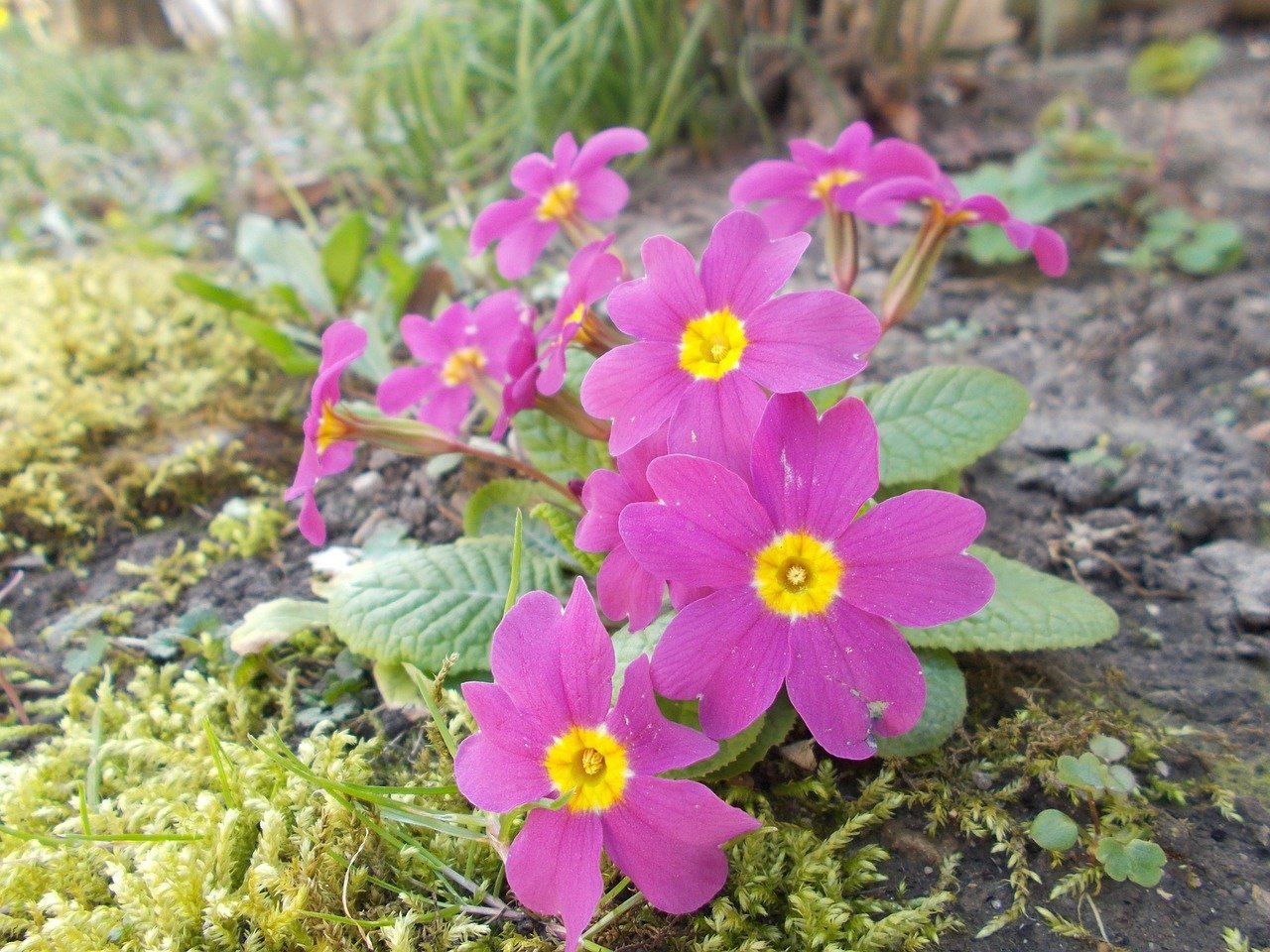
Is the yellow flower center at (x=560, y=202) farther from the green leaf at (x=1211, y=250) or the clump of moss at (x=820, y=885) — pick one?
the green leaf at (x=1211, y=250)

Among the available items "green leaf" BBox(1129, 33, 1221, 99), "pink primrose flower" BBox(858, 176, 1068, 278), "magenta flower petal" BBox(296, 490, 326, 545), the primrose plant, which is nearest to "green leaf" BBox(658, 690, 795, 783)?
the primrose plant

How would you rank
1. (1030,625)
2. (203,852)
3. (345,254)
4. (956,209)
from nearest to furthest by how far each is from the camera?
(203,852)
(1030,625)
(956,209)
(345,254)

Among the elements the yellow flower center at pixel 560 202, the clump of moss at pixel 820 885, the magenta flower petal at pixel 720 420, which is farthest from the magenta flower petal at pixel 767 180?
the clump of moss at pixel 820 885

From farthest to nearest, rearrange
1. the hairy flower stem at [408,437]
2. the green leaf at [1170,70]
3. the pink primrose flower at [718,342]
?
1. the green leaf at [1170,70]
2. the hairy flower stem at [408,437]
3. the pink primrose flower at [718,342]

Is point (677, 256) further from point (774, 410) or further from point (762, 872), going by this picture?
point (762, 872)

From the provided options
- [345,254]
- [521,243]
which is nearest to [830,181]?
[521,243]

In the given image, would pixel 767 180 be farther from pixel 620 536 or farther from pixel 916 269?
pixel 620 536
